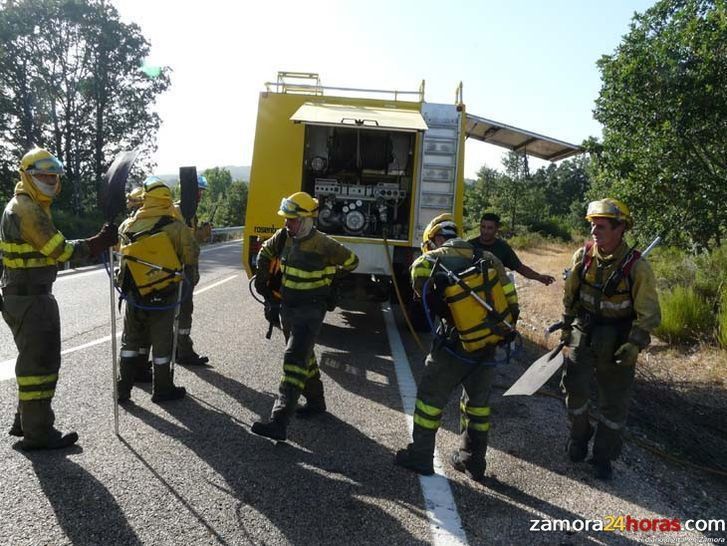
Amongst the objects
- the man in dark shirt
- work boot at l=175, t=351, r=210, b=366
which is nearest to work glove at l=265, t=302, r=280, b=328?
work boot at l=175, t=351, r=210, b=366

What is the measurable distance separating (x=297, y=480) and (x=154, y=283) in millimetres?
2168

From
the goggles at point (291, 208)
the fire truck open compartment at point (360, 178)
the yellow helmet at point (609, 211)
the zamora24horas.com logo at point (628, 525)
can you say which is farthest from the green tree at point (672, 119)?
the goggles at point (291, 208)

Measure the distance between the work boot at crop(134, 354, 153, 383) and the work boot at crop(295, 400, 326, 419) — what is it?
5.11 feet

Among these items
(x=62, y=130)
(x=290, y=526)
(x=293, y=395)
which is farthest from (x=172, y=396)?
(x=62, y=130)

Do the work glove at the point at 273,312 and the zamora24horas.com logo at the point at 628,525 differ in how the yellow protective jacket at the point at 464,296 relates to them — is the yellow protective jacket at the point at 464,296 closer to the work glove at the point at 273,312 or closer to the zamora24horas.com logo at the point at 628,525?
the zamora24horas.com logo at the point at 628,525

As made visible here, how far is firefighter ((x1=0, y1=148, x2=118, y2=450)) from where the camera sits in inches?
142

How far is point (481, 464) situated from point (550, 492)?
0.43m

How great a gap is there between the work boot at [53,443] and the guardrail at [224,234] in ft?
67.9

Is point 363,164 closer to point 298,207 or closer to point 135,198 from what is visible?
point 135,198

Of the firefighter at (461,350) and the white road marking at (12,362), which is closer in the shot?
the firefighter at (461,350)

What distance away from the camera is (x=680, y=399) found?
18.8ft

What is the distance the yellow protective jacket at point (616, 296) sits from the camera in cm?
357

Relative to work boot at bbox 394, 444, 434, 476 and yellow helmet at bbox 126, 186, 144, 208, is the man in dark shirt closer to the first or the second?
work boot at bbox 394, 444, 434, 476

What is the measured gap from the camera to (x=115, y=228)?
3.79m
